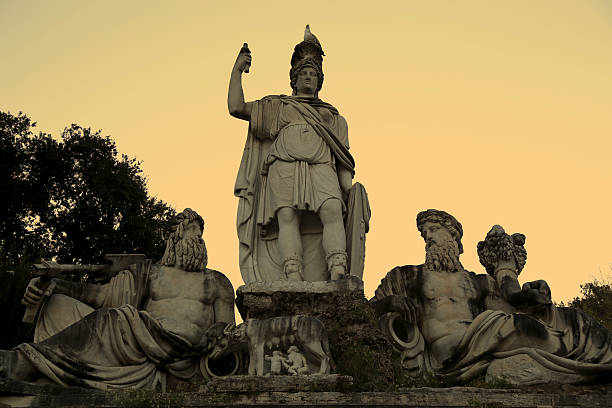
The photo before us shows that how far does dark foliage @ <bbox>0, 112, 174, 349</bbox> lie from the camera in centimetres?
2175

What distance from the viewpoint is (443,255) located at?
37.4 ft

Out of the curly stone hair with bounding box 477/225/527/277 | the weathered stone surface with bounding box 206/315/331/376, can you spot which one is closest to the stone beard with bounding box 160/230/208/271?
the weathered stone surface with bounding box 206/315/331/376

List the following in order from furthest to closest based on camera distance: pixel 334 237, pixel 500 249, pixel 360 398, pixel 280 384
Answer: pixel 500 249, pixel 334 237, pixel 280 384, pixel 360 398

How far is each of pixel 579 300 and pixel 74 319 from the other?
18.0 metres

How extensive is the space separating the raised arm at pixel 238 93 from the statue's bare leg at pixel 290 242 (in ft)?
6.12

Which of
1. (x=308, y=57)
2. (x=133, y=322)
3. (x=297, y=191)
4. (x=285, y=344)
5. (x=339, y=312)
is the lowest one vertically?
(x=285, y=344)

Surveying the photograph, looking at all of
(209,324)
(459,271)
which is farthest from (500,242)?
(209,324)

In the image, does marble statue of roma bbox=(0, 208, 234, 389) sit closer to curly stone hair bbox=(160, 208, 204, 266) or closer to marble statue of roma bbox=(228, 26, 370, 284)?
curly stone hair bbox=(160, 208, 204, 266)

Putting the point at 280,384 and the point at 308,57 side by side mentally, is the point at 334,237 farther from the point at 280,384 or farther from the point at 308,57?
the point at 308,57

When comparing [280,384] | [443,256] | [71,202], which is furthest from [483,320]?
[71,202]

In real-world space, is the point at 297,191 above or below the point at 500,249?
above

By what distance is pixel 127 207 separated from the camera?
883 inches

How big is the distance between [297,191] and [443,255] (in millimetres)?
2079

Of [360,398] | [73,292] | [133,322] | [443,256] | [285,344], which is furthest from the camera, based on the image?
[443,256]
